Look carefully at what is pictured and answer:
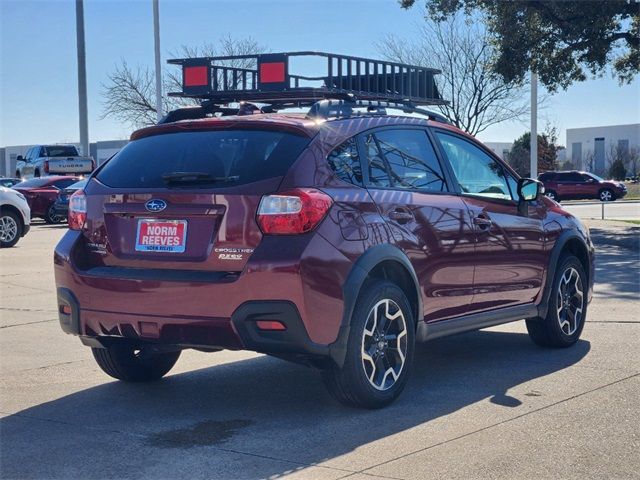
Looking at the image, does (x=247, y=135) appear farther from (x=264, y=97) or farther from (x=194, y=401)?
(x=194, y=401)

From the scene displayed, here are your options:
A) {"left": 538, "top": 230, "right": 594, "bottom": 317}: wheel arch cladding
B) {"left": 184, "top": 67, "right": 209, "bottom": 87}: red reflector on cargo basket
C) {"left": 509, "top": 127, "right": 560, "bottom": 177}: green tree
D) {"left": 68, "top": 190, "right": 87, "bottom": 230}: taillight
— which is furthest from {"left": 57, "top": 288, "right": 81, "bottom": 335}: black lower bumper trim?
{"left": 509, "top": 127, "right": 560, "bottom": 177}: green tree

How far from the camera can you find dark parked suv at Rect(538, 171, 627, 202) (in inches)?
1876

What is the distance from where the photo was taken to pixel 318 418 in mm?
5637

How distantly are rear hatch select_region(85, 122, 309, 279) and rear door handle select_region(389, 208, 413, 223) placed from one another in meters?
0.74

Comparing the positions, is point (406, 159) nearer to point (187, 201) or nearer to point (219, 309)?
point (187, 201)

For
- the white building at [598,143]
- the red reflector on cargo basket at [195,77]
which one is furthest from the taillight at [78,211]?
the white building at [598,143]

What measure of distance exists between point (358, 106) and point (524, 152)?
58.1 meters

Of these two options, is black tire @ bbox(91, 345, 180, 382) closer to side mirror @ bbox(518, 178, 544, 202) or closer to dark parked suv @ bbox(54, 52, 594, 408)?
dark parked suv @ bbox(54, 52, 594, 408)

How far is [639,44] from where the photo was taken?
76.8ft

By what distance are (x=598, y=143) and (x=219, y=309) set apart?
90.9 meters

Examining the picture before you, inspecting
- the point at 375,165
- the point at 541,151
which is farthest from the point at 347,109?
the point at 541,151

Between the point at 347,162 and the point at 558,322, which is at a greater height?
the point at 347,162

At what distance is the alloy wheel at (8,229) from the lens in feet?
61.1

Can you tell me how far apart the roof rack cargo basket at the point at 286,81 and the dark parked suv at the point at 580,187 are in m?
41.4
